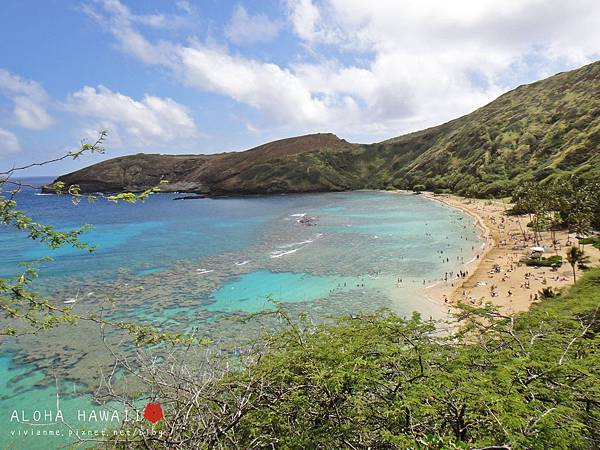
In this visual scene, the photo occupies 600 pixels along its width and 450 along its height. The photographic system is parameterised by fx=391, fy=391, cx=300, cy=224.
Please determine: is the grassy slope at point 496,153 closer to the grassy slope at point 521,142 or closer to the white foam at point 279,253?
the grassy slope at point 521,142

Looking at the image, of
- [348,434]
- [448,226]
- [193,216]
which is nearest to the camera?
[348,434]

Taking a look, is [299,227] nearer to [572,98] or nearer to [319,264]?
[319,264]

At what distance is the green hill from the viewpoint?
11338cm

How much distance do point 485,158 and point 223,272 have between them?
115 metres

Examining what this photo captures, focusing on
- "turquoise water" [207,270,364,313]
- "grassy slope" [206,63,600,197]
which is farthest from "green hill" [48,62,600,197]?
"turquoise water" [207,270,364,313]

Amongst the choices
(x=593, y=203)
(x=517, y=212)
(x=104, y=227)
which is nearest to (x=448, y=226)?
(x=517, y=212)

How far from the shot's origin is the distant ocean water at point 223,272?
2977 cm

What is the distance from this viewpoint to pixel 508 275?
45.6 metres

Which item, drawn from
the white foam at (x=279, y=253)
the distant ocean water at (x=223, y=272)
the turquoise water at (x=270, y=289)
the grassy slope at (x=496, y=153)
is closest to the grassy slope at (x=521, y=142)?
the grassy slope at (x=496, y=153)

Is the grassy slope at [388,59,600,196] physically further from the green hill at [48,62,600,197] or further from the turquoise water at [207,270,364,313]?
the turquoise water at [207,270,364,313]

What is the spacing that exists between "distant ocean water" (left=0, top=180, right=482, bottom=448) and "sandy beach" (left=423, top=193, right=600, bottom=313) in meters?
2.59

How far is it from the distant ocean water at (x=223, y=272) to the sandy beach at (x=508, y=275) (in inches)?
102

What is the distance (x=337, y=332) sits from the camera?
14469 millimetres

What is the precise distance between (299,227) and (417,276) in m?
41.1
